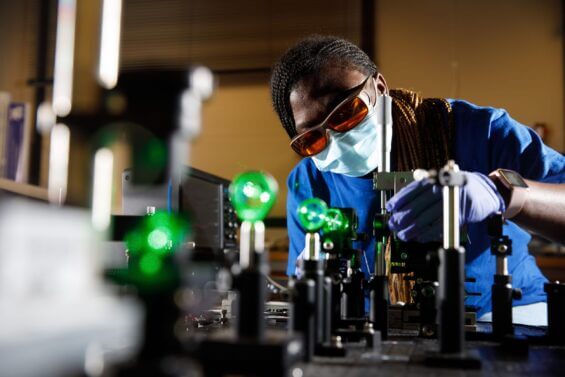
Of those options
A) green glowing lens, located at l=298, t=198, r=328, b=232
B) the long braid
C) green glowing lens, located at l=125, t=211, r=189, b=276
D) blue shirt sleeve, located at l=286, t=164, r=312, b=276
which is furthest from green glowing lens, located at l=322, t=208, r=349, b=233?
blue shirt sleeve, located at l=286, t=164, r=312, b=276

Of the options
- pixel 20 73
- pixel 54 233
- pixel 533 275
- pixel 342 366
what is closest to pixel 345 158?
pixel 533 275

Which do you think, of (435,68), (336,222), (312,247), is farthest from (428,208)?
(435,68)

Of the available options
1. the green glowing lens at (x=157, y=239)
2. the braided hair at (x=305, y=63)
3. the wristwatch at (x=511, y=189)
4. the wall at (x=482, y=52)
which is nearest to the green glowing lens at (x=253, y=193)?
the green glowing lens at (x=157, y=239)

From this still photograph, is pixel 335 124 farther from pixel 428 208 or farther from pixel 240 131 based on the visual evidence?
pixel 240 131

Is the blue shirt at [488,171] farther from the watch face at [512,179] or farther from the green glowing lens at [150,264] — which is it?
the green glowing lens at [150,264]

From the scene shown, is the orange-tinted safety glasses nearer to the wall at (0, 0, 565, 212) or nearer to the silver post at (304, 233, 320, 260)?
the silver post at (304, 233, 320, 260)

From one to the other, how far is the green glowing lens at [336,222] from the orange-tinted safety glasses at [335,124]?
39 centimetres

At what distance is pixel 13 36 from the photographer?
4.18 m

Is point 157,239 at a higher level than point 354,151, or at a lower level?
lower

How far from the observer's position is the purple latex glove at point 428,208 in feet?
3.21

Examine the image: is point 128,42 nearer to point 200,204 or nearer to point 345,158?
point 200,204

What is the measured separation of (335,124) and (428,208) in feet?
1.33

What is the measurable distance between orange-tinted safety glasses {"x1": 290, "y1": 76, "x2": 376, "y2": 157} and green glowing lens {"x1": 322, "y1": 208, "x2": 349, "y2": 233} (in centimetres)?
39

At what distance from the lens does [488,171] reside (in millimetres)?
1520
